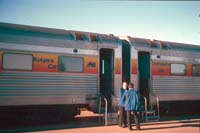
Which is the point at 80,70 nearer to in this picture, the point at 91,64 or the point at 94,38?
the point at 91,64

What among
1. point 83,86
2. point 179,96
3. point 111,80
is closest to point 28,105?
point 83,86

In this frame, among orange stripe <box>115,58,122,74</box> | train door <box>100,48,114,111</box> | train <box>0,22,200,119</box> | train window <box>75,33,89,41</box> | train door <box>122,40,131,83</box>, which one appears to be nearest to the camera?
train <box>0,22,200,119</box>

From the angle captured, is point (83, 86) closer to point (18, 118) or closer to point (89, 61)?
point (89, 61)

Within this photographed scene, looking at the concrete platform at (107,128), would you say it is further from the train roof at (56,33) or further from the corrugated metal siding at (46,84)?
the train roof at (56,33)

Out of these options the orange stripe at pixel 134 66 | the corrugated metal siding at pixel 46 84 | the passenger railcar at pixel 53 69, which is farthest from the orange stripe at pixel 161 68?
the corrugated metal siding at pixel 46 84

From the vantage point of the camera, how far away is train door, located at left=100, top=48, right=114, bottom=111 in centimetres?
1304

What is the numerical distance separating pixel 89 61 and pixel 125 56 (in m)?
2.23

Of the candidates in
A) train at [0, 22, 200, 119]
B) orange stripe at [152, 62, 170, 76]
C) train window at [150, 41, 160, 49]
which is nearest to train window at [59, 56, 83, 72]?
train at [0, 22, 200, 119]

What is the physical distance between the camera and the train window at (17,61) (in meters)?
10.4

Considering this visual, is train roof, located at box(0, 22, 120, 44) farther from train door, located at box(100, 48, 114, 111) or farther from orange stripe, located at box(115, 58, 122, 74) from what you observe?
orange stripe, located at box(115, 58, 122, 74)

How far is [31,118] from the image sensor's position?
11.6 m

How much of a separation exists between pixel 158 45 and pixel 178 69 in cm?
178

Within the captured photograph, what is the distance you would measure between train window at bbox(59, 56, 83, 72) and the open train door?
3504mm

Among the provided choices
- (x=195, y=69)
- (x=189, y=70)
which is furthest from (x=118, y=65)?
(x=195, y=69)
